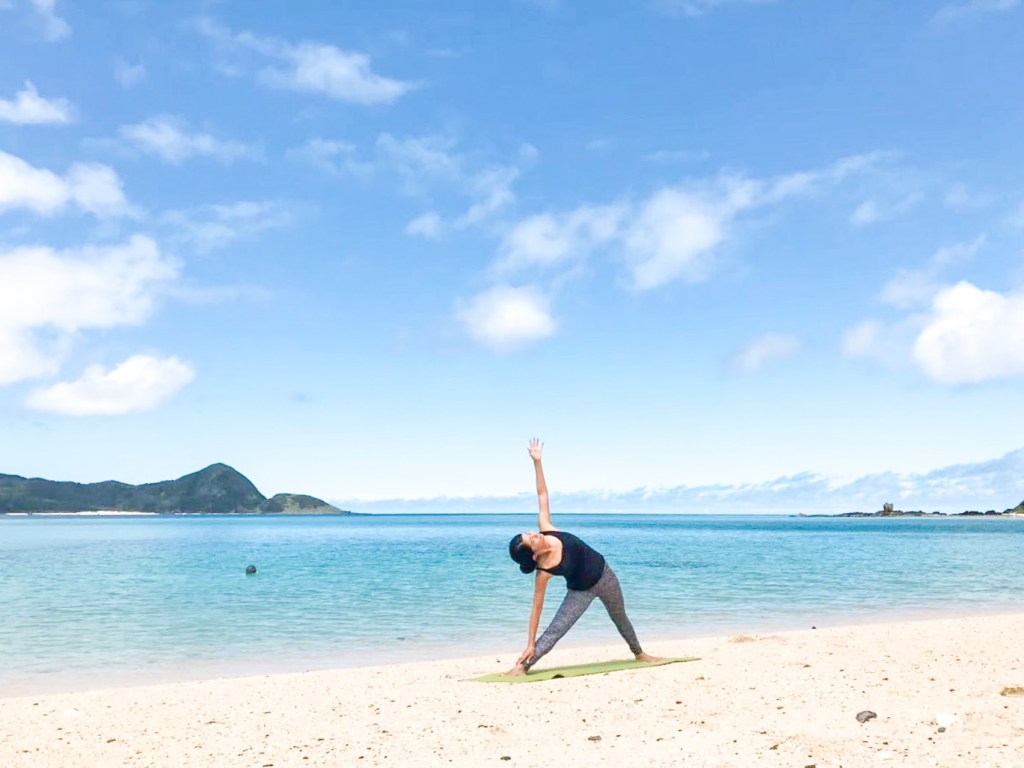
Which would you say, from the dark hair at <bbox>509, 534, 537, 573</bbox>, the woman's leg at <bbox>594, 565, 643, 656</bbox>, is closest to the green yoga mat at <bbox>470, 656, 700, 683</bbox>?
the woman's leg at <bbox>594, 565, 643, 656</bbox>

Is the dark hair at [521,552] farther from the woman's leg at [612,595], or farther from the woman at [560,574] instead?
the woman's leg at [612,595]

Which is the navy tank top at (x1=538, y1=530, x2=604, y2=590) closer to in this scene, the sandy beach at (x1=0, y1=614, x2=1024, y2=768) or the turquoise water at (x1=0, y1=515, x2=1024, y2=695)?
the sandy beach at (x1=0, y1=614, x2=1024, y2=768)

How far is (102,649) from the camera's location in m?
18.7

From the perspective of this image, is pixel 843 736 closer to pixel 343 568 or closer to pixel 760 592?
pixel 760 592

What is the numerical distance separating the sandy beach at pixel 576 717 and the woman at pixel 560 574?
28.3 inches

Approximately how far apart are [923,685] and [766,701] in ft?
7.19

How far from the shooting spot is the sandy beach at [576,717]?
7.79 metres

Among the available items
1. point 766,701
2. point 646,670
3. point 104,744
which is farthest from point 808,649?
point 104,744

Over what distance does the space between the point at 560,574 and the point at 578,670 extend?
60.7 inches

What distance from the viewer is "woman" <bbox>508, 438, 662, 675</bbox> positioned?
38.7ft

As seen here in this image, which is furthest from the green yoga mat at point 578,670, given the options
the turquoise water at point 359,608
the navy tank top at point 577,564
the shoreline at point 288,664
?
the turquoise water at point 359,608

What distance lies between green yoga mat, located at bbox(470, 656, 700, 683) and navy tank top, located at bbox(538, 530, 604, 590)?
3.83 ft

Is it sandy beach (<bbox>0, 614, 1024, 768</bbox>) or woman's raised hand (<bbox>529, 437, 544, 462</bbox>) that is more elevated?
woman's raised hand (<bbox>529, 437, 544, 462</bbox>)

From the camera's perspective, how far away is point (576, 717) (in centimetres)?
934
